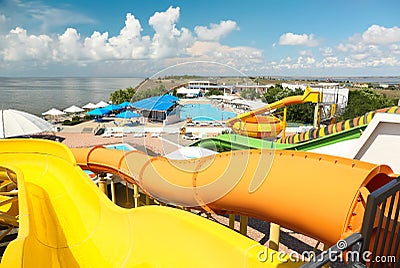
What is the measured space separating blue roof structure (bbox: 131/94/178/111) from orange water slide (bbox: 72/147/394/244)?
28.9 inches

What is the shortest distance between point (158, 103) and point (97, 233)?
2047mm

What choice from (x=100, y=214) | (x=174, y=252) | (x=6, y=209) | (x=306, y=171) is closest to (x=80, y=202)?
(x=100, y=214)

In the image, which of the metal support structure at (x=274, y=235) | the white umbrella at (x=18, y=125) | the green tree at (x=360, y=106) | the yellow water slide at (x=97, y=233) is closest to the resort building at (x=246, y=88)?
the yellow water slide at (x=97, y=233)

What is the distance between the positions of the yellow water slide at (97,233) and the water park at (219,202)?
11 mm

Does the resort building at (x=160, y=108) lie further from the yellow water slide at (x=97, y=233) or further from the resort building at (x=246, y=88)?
the yellow water slide at (x=97, y=233)

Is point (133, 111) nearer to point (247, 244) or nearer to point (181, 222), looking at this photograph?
point (181, 222)

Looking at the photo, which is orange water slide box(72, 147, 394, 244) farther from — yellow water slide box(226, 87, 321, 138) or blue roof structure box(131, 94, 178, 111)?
blue roof structure box(131, 94, 178, 111)

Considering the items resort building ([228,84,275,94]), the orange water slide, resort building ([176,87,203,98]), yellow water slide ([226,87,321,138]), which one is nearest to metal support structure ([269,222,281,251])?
the orange water slide

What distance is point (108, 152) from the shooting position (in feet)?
13.4

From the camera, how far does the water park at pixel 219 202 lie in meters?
1.72

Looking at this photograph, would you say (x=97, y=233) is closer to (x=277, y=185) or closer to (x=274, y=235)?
(x=274, y=235)

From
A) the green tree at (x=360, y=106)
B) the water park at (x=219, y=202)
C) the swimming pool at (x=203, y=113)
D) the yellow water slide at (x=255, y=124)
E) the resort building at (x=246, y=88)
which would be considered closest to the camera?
the water park at (x=219, y=202)

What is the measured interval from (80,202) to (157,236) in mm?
1792

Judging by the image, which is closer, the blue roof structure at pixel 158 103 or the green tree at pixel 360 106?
the blue roof structure at pixel 158 103
